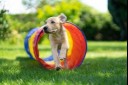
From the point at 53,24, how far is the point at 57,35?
1.34 feet

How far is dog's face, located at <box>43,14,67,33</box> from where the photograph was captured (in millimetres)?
8023

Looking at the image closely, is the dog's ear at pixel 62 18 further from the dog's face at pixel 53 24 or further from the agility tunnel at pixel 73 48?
the agility tunnel at pixel 73 48

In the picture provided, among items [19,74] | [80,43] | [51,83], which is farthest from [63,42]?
[51,83]

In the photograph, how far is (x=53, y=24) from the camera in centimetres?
817

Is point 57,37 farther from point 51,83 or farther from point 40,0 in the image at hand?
point 40,0

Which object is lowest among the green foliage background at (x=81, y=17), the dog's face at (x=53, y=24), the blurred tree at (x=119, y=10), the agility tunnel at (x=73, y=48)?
the green foliage background at (x=81, y=17)

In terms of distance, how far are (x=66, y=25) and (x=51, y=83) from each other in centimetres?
378

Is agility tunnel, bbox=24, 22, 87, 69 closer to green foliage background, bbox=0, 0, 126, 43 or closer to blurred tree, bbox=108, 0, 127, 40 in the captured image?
blurred tree, bbox=108, 0, 127, 40

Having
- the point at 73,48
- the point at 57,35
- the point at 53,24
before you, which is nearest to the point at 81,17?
the point at 73,48

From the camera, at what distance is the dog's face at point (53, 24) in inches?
316

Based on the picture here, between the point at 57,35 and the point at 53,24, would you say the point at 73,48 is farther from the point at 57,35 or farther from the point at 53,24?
the point at 53,24

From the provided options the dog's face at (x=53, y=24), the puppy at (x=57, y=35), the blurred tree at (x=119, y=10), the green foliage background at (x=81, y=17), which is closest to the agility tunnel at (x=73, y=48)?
the puppy at (x=57, y=35)

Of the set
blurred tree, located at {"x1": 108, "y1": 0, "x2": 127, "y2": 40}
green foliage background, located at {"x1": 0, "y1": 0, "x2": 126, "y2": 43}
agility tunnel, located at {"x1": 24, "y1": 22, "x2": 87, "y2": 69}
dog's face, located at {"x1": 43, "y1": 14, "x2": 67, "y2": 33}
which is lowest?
green foliage background, located at {"x1": 0, "y1": 0, "x2": 126, "y2": 43}

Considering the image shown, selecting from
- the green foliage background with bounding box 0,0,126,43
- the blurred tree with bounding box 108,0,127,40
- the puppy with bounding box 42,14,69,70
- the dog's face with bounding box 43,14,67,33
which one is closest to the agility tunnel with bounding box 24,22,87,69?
the puppy with bounding box 42,14,69,70
